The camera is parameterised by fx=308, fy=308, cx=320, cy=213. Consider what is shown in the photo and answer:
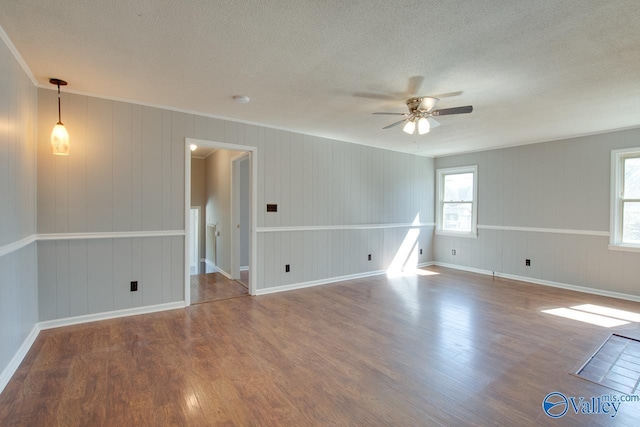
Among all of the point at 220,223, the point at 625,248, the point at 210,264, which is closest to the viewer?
the point at 625,248

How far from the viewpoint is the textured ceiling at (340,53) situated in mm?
1929

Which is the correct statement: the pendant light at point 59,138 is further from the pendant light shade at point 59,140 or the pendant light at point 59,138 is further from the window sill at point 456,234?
the window sill at point 456,234

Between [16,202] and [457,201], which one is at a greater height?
[457,201]

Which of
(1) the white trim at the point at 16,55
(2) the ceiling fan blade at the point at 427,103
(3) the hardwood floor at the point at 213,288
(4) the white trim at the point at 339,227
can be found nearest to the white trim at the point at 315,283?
(3) the hardwood floor at the point at 213,288

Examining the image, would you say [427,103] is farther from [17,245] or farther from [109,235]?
[17,245]

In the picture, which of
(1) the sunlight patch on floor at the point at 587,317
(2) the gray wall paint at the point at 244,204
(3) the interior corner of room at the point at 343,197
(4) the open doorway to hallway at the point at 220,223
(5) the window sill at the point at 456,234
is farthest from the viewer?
(5) the window sill at the point at 456,234

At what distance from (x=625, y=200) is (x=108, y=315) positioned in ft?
23.8

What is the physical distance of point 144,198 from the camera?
3750mm

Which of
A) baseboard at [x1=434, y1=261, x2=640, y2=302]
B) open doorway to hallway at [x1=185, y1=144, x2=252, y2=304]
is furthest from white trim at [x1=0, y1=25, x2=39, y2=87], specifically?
baseboard at [x1=434, y1=261, x2=640, y2=302]

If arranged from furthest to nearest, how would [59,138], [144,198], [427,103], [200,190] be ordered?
[200,190], [144,198], [427,103], [59,138]

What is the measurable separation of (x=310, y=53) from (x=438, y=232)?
227 inches

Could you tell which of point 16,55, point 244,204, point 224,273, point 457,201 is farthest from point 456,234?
point 16,55

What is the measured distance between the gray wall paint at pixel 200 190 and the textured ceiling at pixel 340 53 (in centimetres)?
392

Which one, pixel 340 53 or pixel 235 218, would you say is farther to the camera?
pixel 235 218
